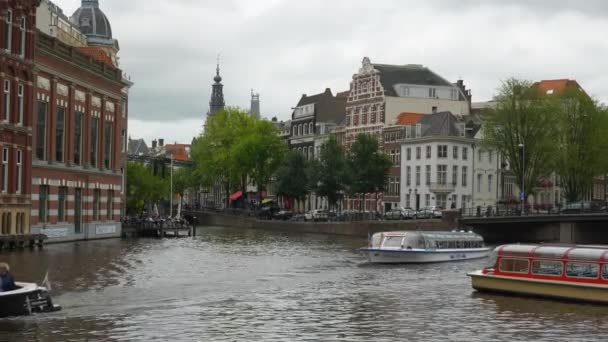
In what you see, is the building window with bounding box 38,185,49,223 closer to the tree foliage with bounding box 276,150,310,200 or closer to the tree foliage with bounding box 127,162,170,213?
the tree foliage with bounding box 127,162,170,213

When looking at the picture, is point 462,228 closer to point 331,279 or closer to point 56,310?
point 331,279

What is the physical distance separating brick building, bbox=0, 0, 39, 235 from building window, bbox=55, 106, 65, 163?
25.2 ft

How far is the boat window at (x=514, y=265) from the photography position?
137 feet

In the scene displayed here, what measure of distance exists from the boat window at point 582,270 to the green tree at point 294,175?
9160 cm

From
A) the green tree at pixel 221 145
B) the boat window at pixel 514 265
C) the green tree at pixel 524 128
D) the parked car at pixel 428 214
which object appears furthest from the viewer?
the green tree at pixel 221 145

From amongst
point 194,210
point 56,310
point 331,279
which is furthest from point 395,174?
point 56,310

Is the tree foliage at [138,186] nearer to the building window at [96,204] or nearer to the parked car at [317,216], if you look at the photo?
the parked car at [317,216]

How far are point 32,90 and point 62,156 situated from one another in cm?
984

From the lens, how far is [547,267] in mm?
40812

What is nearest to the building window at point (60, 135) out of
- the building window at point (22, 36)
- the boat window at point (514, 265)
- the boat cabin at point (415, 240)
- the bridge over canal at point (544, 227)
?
the building window at point (22, 36)

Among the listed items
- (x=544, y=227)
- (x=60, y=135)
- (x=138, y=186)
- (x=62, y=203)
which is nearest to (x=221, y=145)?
(x=138, y=186)

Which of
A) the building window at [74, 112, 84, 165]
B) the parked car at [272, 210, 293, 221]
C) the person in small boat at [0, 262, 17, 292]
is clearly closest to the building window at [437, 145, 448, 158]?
the parked car at [272, 210, 293, 221]

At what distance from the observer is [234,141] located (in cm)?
14138

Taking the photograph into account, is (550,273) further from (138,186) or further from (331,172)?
(138,186)
